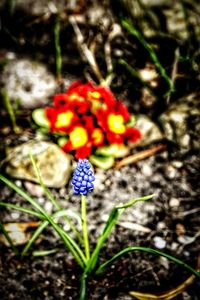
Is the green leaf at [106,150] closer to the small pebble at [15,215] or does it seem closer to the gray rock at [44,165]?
the gray rock at [44,165]

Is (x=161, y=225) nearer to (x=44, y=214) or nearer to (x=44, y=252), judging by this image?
(x=44, y=252)

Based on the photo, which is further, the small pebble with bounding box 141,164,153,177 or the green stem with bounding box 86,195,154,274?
the small pebble with bounding box 141,164,153,177

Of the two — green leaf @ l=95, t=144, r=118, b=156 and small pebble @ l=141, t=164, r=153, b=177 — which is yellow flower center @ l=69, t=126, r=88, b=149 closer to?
green leaf @ l=95, t=144, r=118, b=156

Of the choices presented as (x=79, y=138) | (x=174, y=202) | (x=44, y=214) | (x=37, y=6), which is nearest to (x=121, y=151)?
(x=79, y=138)

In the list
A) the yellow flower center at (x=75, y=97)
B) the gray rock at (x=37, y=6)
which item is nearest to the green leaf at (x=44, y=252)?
the yellow flower center at (x=75, y=97)

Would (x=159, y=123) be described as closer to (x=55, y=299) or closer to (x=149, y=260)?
(x=149, y=260)

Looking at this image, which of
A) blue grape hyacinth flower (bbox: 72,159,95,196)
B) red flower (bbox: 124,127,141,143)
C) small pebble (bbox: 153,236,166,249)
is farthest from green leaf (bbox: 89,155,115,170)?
blue grape hyacinth flower (bbox: 72,159,95,196)
